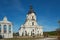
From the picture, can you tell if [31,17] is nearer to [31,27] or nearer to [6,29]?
[31,27]

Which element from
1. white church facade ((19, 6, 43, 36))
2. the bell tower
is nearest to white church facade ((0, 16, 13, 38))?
white church facade ((19, 6, 43, 36))

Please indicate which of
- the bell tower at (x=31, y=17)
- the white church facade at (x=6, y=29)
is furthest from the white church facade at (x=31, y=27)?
the white church facade at (x=6, y=29)

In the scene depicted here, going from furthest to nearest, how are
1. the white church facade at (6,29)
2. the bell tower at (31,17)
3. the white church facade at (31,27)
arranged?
the bell tower at (31,17)
the white church facade at (31,27)
the white church facade at (6,29)

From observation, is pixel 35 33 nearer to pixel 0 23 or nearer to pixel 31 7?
pixel 31 7

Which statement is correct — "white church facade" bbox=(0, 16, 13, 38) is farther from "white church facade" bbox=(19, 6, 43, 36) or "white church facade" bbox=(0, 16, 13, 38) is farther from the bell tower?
the bell tower

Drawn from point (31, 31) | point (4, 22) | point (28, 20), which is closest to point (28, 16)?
point (28, 20)

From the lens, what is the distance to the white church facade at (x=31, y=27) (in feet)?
108

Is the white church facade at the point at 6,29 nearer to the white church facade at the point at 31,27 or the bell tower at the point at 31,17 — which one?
the white church facade at the point at 31,27

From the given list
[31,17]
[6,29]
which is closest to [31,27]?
[31,17]

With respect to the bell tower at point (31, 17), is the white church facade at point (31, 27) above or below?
below

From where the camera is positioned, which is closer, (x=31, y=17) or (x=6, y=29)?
(x=6, y=29)

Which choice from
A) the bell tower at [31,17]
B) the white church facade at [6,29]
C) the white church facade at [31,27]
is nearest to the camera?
the white church facade at [6,29]

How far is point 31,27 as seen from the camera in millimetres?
33344

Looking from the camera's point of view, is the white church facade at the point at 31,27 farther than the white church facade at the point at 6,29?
Yes
